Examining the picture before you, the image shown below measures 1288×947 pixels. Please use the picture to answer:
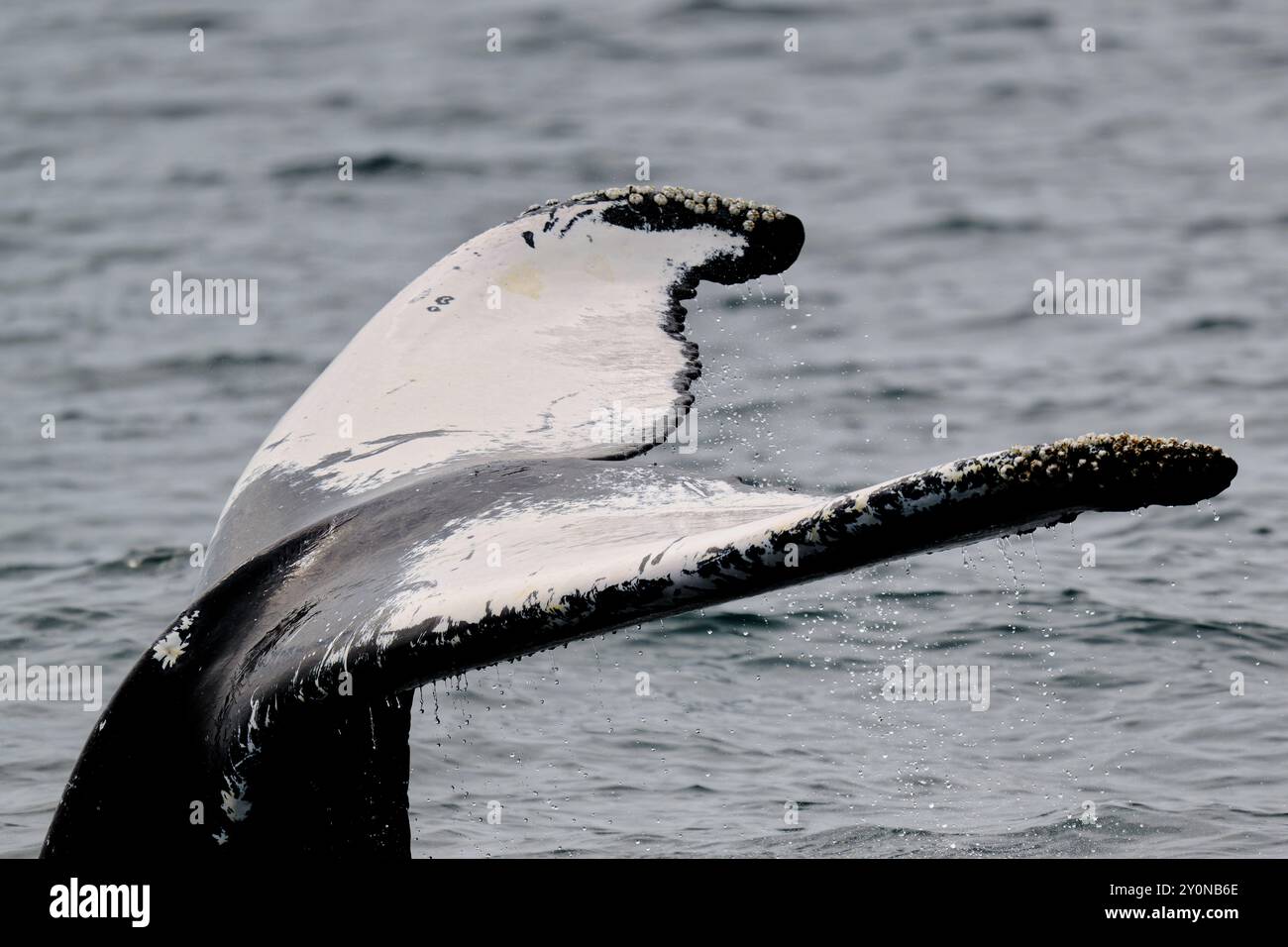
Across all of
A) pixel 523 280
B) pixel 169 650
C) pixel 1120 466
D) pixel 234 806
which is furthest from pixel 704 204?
pixel 1120 466

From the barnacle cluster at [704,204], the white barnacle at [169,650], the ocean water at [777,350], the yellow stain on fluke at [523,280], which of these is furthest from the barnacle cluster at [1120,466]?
the yellow stain on fluke at [523,280]

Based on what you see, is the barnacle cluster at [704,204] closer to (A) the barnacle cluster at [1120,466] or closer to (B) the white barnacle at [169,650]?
(B) the white barnacle at [169,650]

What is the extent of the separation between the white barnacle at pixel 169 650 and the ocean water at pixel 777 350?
0.94 ft

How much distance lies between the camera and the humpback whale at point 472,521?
354 centimetres

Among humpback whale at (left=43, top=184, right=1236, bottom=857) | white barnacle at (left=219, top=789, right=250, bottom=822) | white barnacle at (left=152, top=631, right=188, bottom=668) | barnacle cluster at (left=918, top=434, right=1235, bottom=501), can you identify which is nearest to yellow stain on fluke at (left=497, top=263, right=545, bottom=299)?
humpback whale at (left=43, top=184, right=1236, bottom=857)

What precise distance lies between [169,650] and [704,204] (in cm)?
233

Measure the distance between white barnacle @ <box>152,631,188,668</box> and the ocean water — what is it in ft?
0.94

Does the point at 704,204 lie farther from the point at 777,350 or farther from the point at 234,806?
the point at 777,350

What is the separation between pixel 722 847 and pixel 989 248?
35.5 ft

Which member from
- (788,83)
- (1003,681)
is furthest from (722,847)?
(788,83)

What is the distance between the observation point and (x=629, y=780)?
730 centimetres

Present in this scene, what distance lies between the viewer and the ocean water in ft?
24.0

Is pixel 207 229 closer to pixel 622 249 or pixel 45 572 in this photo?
pixel 45 572

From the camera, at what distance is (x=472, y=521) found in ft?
15.2
